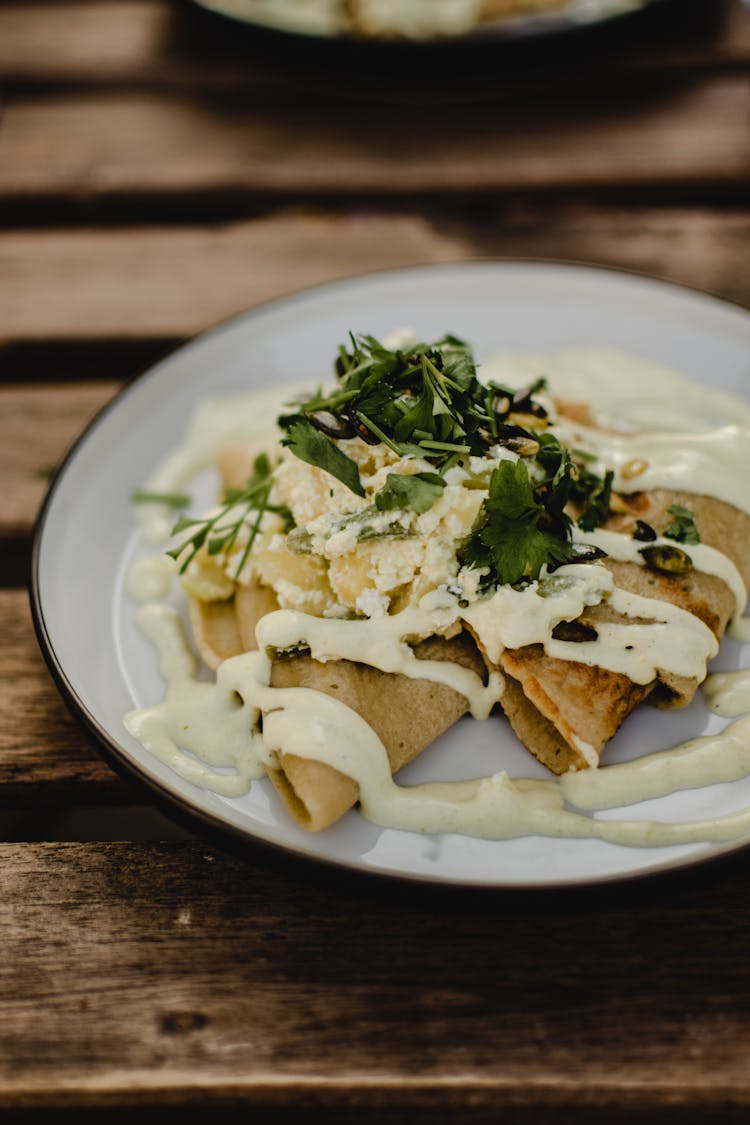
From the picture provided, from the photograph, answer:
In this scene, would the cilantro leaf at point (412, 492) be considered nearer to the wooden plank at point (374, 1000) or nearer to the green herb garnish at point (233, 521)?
the green herb garnish at point (233, 521)

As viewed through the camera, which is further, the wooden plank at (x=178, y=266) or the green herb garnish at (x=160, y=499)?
the wooden plank at (x=178, y=266)

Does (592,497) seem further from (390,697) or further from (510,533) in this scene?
(390,697)

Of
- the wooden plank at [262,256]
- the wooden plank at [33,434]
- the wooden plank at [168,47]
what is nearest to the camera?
the wooden plank at [33,434]

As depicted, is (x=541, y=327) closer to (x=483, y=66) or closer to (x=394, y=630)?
(x=394, y=630)

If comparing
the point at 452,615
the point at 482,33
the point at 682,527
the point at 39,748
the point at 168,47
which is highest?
the point at 482,33

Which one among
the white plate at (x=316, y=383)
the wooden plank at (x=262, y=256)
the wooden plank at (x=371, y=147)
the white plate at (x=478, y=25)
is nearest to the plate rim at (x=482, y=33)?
the white plate at (x=478, y=25)

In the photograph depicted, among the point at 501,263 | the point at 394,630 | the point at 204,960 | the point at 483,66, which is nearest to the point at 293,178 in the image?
the point at 483,66

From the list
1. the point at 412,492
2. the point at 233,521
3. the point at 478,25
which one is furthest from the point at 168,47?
the point at 412,492
